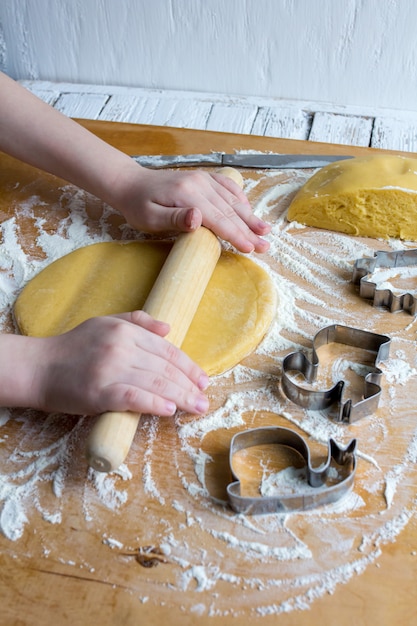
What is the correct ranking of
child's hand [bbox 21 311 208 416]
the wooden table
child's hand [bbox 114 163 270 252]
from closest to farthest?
the wooden table, child's hand [bbox 21 311 208 416], child's hand [bbox 114 163 270 252]

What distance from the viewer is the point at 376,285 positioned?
1045mm

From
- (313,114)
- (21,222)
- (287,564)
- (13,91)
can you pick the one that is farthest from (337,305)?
(313,114)

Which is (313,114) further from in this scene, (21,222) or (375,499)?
(375,499)

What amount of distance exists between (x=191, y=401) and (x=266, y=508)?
0.16 m

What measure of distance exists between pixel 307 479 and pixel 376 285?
363 millimetres

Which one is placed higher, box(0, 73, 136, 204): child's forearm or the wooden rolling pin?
box(0, 73, 136, 204): child's forearm

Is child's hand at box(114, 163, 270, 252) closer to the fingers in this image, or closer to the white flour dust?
the white flour dust

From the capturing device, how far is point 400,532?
76 centimetres

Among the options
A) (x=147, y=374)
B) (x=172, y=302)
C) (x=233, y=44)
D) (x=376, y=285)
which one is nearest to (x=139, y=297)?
(x=172, y=302)

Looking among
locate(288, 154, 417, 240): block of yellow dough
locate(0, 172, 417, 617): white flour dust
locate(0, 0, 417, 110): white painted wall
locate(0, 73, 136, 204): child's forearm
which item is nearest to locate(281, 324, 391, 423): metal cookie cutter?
locate(0, 172, 417, 617): white flour dust

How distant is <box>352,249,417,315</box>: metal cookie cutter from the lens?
103 cm

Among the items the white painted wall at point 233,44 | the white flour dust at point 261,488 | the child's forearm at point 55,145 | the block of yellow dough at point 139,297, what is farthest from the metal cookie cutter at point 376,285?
the white painted wall at point 233,44

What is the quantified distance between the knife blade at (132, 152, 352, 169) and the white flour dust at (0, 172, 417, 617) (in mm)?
377

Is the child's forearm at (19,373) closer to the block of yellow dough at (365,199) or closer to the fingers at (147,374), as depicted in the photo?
the fingers at (147,374)
